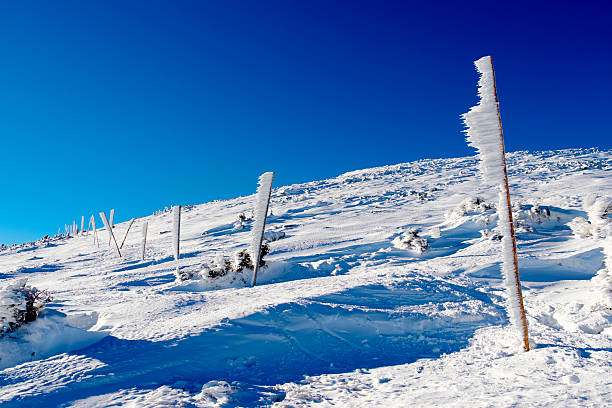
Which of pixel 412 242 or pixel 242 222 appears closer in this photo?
pixel 412 242

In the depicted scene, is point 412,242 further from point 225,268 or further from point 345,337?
point 345,337

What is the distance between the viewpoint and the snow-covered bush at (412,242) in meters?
9.34

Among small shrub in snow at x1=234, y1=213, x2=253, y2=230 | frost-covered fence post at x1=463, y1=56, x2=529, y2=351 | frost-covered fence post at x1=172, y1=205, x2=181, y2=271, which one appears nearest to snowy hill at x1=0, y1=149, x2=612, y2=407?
frost-covered fence post at x1=463, y1=56, x2=529, y2=351

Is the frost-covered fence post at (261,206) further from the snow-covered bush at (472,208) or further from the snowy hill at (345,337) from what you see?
the snow-covered bush at (472,208)

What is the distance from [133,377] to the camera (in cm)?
351

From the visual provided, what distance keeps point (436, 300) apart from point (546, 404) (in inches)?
128

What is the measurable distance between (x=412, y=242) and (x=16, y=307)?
820cm

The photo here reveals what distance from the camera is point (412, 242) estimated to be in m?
9.66

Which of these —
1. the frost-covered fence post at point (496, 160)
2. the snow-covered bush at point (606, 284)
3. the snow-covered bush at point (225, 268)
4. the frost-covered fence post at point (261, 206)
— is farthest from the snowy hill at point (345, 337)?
the frost-covered fence post at point (261, 206)

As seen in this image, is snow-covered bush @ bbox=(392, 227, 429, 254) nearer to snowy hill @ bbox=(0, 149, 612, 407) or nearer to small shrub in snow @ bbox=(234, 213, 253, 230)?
snowy hill @ bbox=(0, 149, 612, 407)

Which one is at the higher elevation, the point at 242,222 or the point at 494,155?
the point at 242,222

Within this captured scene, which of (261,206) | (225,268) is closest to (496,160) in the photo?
(261,206)

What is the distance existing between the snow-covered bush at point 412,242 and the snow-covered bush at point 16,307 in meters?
7.84

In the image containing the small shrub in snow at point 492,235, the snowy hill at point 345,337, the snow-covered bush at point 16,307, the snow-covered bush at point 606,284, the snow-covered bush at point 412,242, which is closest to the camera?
the snowy hill at point 345,337
